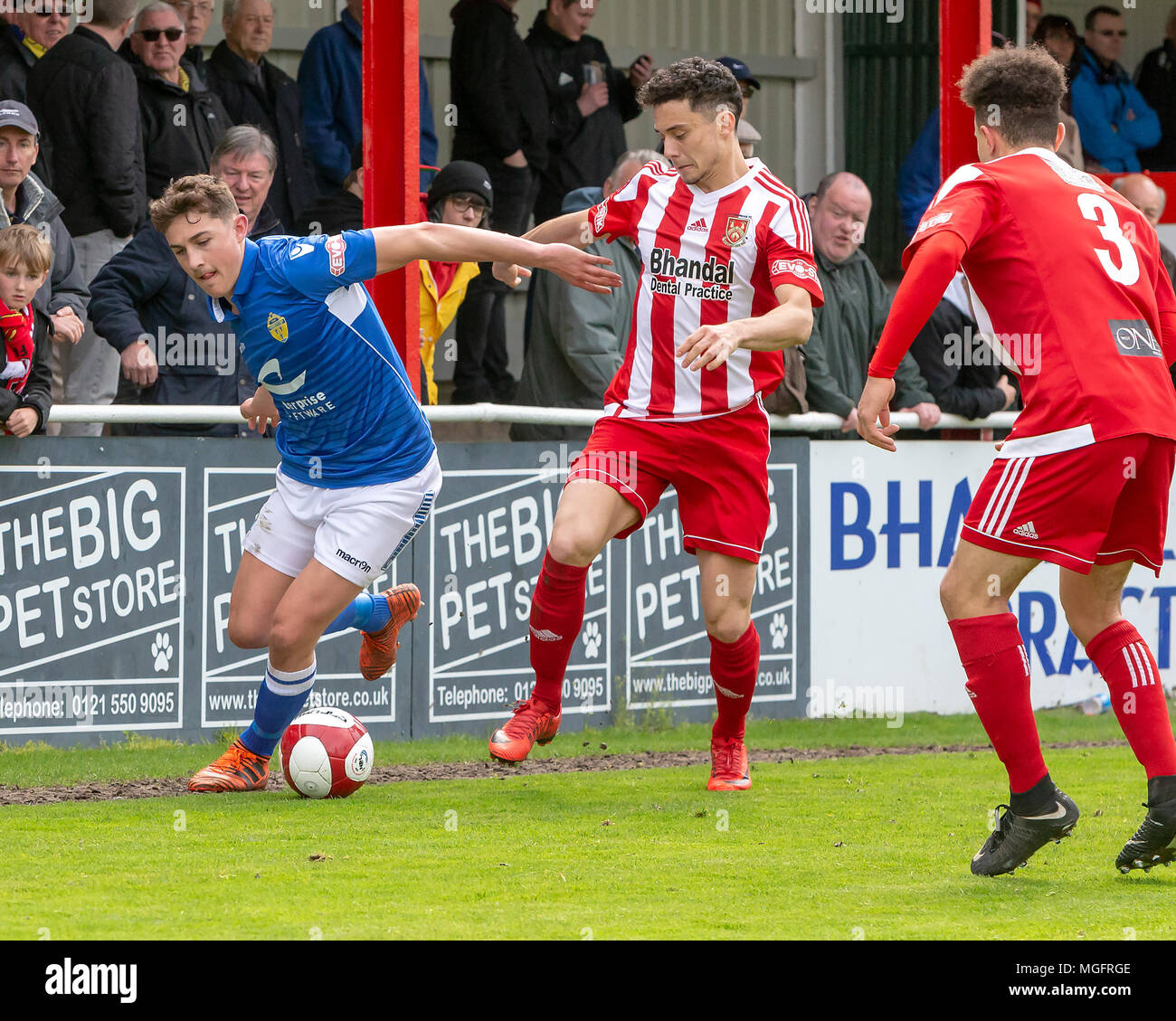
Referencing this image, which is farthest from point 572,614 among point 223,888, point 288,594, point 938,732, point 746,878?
point 938,732

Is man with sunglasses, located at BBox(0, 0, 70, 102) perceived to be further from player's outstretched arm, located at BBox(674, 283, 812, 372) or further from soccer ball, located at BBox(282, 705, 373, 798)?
player's outstretched arm, located at BBox(674, 283, 812, 372)

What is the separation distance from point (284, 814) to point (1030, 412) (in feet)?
9.14

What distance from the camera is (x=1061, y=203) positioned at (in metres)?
5.03

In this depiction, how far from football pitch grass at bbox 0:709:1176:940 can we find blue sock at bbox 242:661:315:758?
247mm

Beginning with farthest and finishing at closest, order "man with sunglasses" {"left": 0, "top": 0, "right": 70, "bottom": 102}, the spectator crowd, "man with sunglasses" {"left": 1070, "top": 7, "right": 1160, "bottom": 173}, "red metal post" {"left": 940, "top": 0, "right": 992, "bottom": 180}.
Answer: "man with sunglasses" {"left": 1070, "top": 7, "right": 1160, "bottom": 173} < "red metal post" {"left": 940, "top": 0, "right": 992, "bottom": 180} < "man with sunglasses" {"left": 0, "top": 0, "right": 70, "bottom": 102} < the spectator crowd

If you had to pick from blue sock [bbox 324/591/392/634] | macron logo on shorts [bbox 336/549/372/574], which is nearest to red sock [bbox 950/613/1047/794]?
macron logo on shorts [bbox 336/549/372/574]

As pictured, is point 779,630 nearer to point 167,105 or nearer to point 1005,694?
point 167,105

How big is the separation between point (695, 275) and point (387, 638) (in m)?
1.88

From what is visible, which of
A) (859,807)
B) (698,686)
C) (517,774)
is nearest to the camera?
(859,807)

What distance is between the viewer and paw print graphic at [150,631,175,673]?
7.68 m

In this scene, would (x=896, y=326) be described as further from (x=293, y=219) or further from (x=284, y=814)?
(x=293, y=219)

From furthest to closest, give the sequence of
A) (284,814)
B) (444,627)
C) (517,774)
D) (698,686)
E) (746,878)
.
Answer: (698,686) → (444,627) → (517,774) → (284,814) → (746,878)

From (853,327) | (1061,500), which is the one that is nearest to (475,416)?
(853,327)

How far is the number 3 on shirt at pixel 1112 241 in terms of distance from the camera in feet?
16.5
